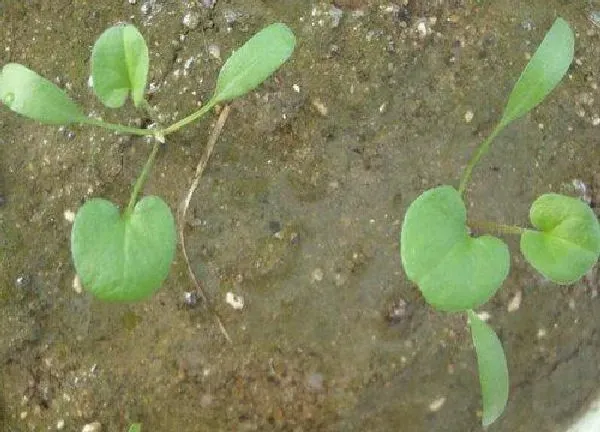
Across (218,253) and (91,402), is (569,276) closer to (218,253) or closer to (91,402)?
(218,253)

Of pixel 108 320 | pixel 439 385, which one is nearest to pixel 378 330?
pixel 439 385

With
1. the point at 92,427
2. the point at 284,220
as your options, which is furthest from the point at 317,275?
the point at 92,427

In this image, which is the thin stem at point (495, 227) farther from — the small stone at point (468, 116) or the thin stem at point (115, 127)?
the thin stem at point (115, 127)

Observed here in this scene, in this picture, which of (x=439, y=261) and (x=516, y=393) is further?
(x=516, y=393)

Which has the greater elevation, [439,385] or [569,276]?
[569,276]

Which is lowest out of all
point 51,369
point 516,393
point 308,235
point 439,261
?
point 516,393

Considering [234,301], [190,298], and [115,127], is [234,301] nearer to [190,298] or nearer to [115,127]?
[190,298]

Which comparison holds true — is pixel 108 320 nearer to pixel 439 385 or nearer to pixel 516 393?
pixel 439 385

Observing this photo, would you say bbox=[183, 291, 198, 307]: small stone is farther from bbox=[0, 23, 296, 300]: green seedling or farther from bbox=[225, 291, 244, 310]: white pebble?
bbox=[0, 23, 296, 300]: green seedling
